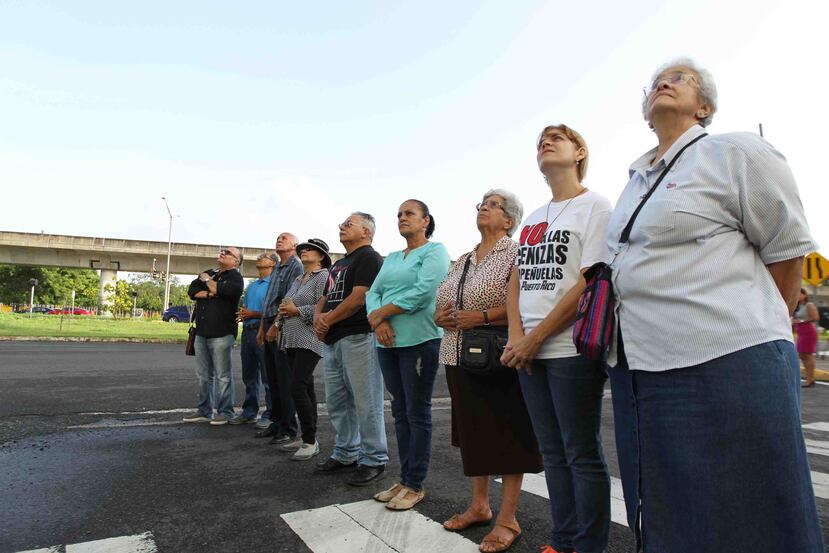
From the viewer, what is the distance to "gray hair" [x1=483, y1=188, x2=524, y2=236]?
10.9 ft

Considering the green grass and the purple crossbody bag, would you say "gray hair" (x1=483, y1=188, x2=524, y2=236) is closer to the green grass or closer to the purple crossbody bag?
the purple crossbody bag

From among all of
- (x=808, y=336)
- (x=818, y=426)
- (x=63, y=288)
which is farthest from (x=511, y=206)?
(x=63, y=288)

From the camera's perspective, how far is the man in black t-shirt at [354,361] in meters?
4.10

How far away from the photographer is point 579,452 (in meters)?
2.33

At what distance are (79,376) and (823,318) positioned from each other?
1992cm

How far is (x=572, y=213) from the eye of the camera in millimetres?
2521

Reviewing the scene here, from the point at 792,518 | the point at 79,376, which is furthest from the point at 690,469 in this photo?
the point at 79,376

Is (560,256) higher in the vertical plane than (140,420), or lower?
higher

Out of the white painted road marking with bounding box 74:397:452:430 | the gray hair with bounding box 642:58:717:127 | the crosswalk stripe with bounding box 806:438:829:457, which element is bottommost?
the white painted road marking with bounding box 74:397:452:430

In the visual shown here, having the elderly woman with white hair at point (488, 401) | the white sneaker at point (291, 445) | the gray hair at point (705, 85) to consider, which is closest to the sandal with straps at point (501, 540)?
the elderly woman with white hair at point (488, 401)

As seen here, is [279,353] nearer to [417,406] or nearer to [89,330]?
[417,406]

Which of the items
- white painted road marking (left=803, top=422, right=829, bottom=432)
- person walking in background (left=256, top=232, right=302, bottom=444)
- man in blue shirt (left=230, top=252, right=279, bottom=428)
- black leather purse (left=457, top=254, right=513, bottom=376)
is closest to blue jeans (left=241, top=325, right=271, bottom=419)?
man in blue shirt (left=230, top=252, right=279, bottom=428)

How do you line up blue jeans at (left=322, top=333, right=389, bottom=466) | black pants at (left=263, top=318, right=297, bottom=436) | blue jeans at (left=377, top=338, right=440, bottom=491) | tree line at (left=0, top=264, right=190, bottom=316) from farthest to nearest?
tree line at (left=0, top=264, right=190, bottom=316) → black pants at (left=263, top=318, right=297, bottom=436) → blue jeans at (left=322, top=333, right=389, bottom=466) → blue jeans at (left=377, top=338, right=440, bottom=491)

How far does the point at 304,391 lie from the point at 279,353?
0.63 meters
